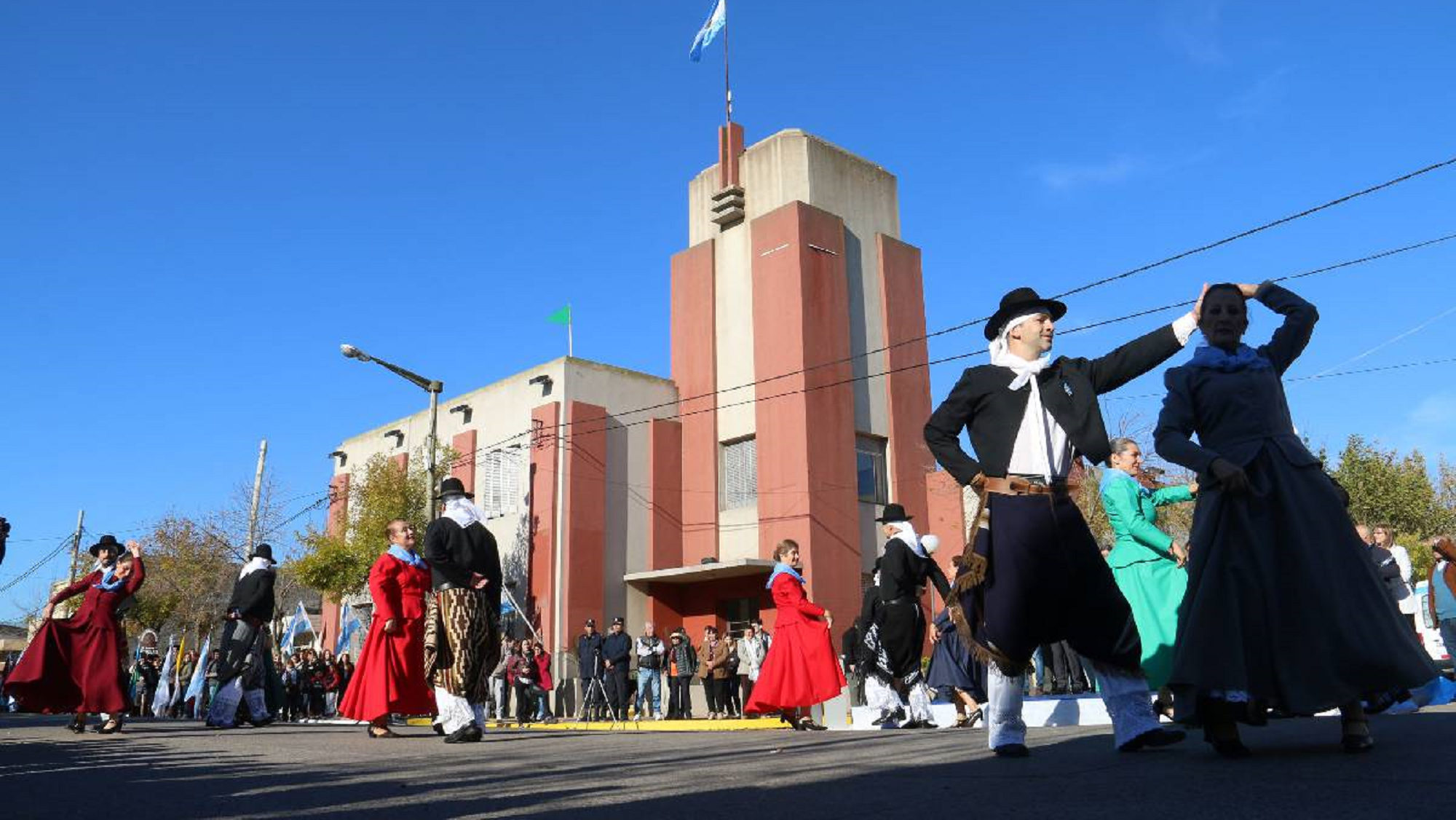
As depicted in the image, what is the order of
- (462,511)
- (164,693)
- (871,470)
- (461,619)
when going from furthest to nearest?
(871,470) → (164,693) → (462,511) → (461,619)

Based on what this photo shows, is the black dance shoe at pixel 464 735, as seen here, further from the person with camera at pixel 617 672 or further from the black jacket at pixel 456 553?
the person with camera at pixel 617 672

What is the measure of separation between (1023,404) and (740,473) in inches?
949

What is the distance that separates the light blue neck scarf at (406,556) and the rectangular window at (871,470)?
1880 centimetres

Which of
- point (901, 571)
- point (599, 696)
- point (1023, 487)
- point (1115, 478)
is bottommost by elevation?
point (599, 696)

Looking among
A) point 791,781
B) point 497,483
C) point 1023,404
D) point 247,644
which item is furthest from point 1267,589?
point 497,483

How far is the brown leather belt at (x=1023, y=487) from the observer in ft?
15.7

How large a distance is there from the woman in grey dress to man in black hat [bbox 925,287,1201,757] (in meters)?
0.35

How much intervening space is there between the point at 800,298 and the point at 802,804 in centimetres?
2459

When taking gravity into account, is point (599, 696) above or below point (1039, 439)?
below

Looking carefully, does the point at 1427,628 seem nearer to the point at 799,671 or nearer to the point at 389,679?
the point at 799,671

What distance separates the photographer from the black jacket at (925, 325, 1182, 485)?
188 inches

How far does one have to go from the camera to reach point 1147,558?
7480 mm

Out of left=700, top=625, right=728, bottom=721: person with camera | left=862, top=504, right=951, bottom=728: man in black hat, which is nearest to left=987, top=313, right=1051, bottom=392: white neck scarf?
left=862, top=504, right=951, bottom=728: man in black hat

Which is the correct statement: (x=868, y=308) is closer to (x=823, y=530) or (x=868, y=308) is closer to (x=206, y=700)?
(x=823, y=530)
